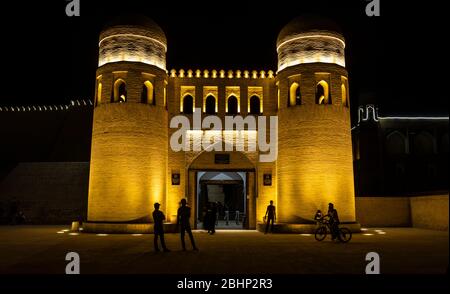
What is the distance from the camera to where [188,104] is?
24.2 meters

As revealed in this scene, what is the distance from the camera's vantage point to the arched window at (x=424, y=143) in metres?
45.6

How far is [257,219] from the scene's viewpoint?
22.7 metres

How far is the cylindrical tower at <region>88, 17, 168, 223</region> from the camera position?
2025 cm

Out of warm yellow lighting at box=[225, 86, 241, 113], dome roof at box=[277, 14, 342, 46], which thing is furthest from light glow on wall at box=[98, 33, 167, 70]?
dome roof at box=[277, 14, 342, 46]

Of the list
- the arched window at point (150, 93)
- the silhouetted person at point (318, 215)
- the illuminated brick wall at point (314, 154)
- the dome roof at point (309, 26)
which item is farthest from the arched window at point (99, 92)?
the silhouetted person at point (318, 215)

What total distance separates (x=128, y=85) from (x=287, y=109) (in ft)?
25.3

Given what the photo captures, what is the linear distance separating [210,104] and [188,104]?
4.09ft

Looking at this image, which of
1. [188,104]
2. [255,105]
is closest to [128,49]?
[188,104]

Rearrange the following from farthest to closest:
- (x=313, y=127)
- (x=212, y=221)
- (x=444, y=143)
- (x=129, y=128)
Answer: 1. (x=444, y=143)
2. (x=313, y=127)
3. (x=129, y=128)
4. (x=212, y=221)

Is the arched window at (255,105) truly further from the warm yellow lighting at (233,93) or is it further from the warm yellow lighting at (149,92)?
the warm yellow lighting at (149,92)

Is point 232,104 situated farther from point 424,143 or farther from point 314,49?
point 424,143

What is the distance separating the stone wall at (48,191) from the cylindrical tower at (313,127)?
13719 millimetres

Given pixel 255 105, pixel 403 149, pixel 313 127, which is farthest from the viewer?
pixel 403 149
